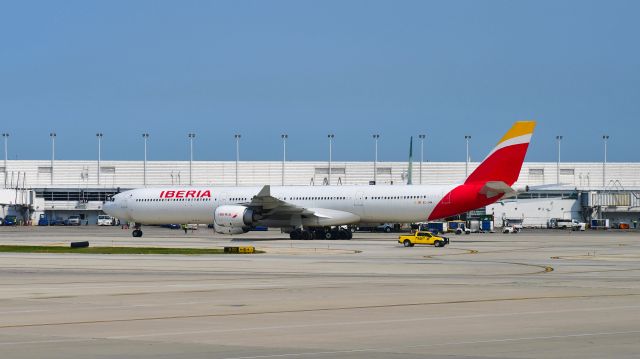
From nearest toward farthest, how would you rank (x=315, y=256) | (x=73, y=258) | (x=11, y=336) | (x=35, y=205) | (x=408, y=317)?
(x=11, y=336)
(x=408, y=317)
(x=73, y=258)
(x=315, y=256)
(x=35, y=205)

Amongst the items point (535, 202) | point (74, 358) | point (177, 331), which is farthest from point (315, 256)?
point (535, 202)

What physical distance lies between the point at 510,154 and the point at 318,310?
53.3m

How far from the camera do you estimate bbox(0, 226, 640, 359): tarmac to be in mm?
17719

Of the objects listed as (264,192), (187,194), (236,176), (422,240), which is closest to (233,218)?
(264,192)

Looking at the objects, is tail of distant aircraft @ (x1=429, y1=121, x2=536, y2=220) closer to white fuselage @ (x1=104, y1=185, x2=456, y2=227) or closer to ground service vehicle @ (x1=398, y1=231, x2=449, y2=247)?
white fuselage @ (x1=104, y1=185, x2=456, y2=227)

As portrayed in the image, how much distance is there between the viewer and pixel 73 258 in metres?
48.4

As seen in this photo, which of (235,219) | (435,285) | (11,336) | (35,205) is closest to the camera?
(11,336)

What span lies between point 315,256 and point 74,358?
117ft

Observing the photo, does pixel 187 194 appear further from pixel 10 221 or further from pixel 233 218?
pixel 10 221

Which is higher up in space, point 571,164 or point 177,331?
point 571,164

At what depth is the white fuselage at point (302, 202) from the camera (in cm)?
7894

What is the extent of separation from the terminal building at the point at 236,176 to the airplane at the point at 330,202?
229ft

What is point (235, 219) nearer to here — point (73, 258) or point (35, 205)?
point (73, 258)

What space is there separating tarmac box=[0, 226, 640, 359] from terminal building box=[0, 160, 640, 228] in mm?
115329
